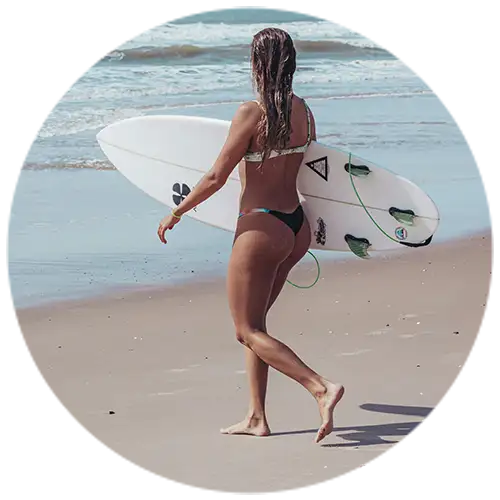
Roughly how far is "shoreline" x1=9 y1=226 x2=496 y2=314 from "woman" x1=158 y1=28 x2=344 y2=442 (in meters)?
0.77

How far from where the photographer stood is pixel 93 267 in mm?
5422

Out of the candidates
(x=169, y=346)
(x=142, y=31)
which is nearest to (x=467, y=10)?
(x=142, y=31)

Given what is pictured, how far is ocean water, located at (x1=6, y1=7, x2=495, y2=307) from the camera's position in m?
5.12

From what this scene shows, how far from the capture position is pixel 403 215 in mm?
4863

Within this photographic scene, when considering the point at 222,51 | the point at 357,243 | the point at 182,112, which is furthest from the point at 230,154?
the point at 182,112

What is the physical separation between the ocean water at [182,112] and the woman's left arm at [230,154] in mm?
591

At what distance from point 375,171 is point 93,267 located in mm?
1180

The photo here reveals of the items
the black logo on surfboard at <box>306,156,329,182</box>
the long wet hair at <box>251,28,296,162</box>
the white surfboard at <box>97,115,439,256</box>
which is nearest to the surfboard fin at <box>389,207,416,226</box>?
the white surfboard at <box>97,115,439,256</box>

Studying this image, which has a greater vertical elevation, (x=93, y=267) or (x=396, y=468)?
(x=93, y=267)

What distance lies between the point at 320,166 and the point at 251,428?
2.96ft

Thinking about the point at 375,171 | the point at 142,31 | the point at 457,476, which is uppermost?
the point at 142,31

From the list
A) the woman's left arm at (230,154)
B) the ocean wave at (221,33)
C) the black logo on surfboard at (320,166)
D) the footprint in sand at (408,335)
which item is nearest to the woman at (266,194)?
the woman's left arm at (230,154)

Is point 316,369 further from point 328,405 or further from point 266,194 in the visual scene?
point 266,194

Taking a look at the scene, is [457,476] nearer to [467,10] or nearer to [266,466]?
[266,466]
